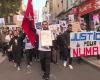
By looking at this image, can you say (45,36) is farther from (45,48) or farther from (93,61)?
(93,61)

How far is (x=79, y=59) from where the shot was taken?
2131cm

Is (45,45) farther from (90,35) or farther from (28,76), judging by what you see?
(90,35)

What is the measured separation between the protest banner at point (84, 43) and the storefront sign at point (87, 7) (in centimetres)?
1871

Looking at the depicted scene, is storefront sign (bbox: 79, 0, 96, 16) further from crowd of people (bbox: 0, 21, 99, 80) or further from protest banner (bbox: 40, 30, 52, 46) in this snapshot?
protest banner (bbox: 40, 30, 52, 46)

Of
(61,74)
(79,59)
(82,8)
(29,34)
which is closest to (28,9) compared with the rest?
(29,34)

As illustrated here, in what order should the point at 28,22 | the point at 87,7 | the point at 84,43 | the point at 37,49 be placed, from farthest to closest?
the point at 87,7 → the point at 84,43 → the point at 37,49 → the point at 28,22

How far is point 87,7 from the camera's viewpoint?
41.4 m

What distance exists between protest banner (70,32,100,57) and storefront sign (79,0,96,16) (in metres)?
18.7

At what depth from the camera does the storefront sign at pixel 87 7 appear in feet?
126

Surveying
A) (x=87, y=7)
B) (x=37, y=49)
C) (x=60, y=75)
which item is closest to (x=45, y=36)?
(x=60, y=75)

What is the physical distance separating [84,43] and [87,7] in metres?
22.6

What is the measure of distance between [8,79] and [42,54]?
4.97ft

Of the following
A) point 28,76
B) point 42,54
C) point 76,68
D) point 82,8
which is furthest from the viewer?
point 82,8

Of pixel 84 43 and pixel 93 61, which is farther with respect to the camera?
pixel 93 61
